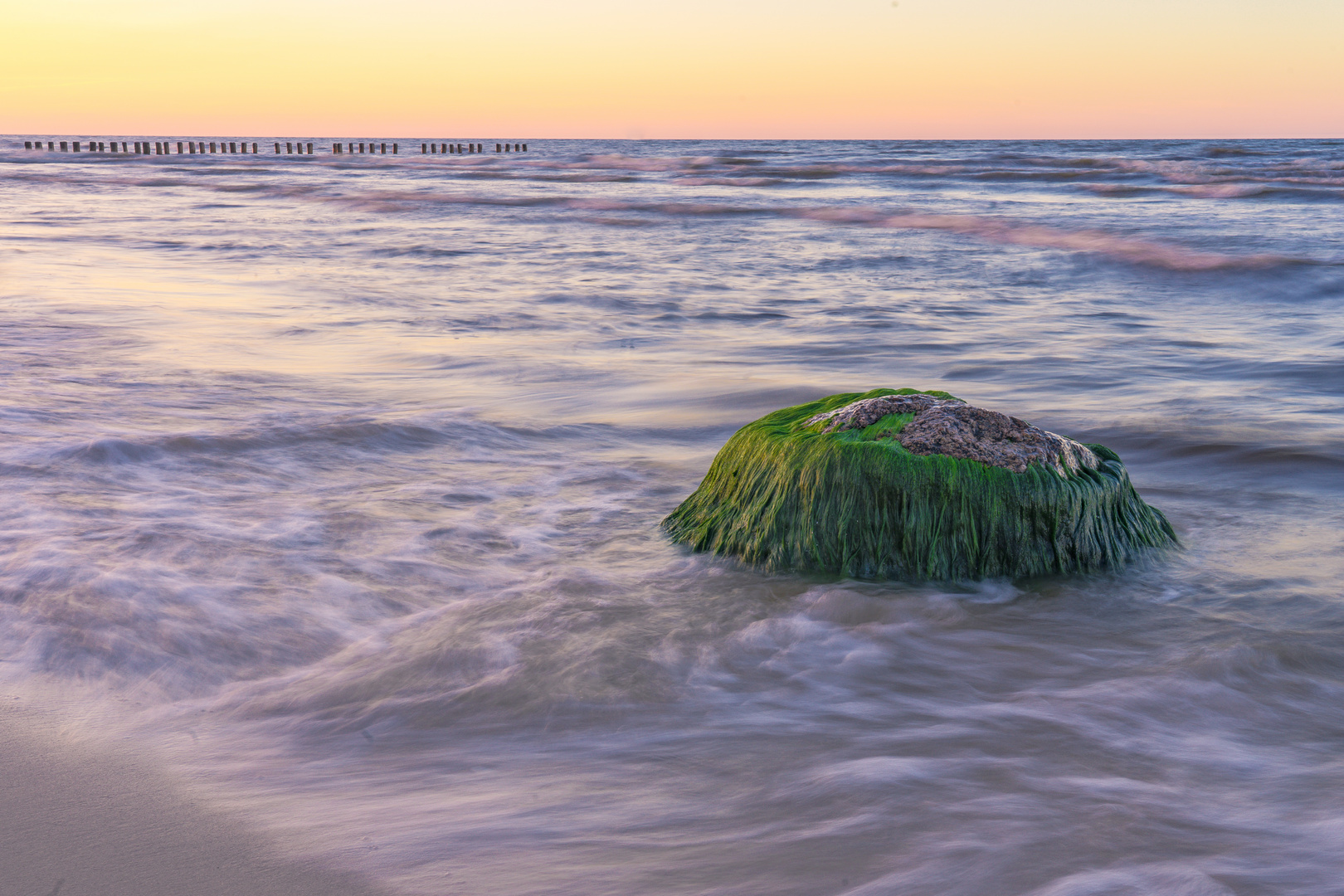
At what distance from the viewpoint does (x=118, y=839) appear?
6.32 feet

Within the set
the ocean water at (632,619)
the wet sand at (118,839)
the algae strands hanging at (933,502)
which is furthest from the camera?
the algae strands hanging at (933,502)

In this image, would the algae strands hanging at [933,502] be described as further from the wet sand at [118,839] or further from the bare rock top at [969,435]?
the wet sand at [118,839]

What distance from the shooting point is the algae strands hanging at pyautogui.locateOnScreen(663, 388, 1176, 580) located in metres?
3.17

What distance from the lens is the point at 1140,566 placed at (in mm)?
3328

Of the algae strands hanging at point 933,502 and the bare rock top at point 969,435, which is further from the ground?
the bare rock top at point 969,435

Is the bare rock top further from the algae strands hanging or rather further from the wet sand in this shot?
the wet sand

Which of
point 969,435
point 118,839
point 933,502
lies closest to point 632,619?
point 933,502

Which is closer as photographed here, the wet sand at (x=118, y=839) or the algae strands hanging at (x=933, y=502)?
the wet sand at (x=118, y=839)

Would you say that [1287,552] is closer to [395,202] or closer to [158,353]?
[158,353]

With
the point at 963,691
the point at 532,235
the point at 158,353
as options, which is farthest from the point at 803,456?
the point at 532,235

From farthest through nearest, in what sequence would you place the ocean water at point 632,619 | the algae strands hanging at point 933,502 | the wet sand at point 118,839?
the algae strands hanging at point 933,502 → the ocean water at point 632,619 → the wet sand at point 118,839

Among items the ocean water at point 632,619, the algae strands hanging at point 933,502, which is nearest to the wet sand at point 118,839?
the ocean water at point 632,619

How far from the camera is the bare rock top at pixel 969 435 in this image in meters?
3.21

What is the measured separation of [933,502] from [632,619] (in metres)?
0.96
